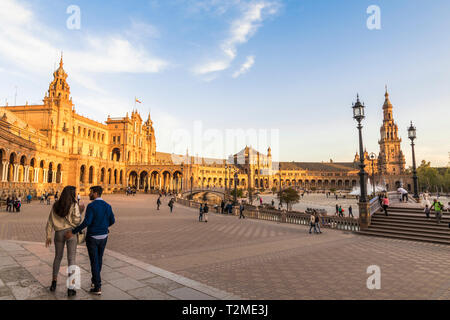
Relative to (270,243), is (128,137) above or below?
above

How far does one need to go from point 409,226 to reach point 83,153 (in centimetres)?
6926

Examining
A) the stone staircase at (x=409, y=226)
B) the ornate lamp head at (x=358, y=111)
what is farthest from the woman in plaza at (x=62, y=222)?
the ornate lamp head at (x=358, y=111)

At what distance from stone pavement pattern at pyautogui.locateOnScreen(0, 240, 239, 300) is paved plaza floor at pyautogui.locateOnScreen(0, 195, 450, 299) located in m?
0.10

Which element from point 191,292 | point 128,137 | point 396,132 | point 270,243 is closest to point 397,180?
point 396,132

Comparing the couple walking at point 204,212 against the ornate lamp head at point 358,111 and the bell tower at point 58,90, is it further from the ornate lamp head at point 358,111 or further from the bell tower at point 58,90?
the bell tower at point 58,90

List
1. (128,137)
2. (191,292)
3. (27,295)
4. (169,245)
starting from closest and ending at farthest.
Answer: (27,295) < (191,292) < (169,245) < (128,137)

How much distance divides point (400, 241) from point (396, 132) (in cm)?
11963

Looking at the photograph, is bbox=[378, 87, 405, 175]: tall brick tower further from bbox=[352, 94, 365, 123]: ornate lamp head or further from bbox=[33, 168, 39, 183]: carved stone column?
bbox=[33, 168, 39, 183]: carved stone column

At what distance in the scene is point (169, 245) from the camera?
394 inches

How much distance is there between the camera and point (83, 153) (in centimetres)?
6362

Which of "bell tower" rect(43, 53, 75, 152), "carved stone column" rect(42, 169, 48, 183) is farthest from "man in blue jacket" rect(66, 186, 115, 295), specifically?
"bell tower" rect(43, 53, 75, 152)

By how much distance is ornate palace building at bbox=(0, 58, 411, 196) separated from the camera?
3455 cm
